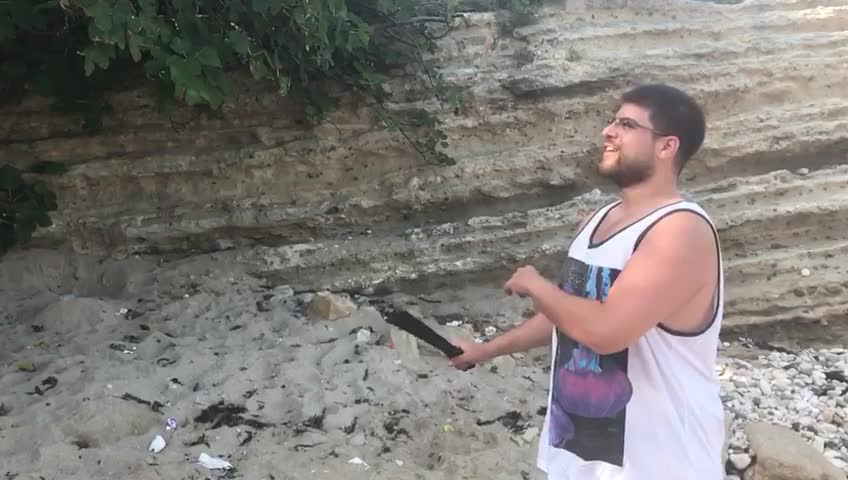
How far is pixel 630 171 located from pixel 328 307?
2.40m

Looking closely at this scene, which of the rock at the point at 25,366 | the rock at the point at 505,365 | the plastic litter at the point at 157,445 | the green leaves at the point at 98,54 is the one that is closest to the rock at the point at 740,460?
the rock at the point at 505,365

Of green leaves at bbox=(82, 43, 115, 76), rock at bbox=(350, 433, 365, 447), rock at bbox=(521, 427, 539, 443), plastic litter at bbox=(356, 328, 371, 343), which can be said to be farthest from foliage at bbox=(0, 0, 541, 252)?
rock at bbox=(521, 427, 539, 443)

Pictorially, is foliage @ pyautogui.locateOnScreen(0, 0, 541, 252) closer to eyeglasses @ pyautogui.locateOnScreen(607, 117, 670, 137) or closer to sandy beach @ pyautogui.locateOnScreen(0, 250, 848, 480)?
sandy beach @ pyautogui.locateOnScreen(0, 250, 848, 480)

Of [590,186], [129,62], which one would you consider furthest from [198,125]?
[590,186]

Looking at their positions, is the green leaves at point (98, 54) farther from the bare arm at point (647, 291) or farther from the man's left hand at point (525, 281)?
the bare arm at point (647, 291)

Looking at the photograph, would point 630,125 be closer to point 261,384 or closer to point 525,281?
point 525,281

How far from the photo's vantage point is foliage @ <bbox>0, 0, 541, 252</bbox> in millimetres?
3289

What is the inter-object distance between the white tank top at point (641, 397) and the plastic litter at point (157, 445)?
1.65 meters

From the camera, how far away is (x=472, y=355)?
2.01 m

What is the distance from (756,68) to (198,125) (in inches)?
140

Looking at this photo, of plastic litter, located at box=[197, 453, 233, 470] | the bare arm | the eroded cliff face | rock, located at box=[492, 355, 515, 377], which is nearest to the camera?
the bare arm

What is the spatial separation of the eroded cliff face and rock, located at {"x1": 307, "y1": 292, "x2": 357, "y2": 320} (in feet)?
0.92

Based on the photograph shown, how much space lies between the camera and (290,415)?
3027 millimetres

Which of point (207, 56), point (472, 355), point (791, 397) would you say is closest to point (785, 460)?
point (791, 397)
